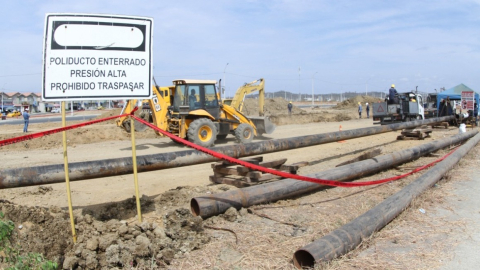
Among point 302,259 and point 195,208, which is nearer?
point 302,259

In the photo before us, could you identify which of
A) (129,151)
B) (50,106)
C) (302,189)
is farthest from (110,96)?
(50,106)

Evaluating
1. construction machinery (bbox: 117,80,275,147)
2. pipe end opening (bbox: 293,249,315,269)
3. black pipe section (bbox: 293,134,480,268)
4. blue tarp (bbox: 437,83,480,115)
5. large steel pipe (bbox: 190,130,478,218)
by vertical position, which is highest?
blue tarp (bbox: 437,83,480,115)

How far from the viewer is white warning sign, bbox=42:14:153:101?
14.1 feet

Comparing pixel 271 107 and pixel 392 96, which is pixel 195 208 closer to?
pixel 392 96

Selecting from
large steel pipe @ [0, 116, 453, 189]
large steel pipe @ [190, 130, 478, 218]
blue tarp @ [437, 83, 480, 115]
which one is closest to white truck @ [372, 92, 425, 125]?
blue tarp @ [437, 83, 480, 115]

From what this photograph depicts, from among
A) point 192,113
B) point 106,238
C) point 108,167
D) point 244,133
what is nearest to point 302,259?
point 106,238

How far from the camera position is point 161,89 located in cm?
1580

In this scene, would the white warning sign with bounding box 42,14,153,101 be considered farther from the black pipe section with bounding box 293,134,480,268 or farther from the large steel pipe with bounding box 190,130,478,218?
the black pipe section with bounding box 293,134,480,268

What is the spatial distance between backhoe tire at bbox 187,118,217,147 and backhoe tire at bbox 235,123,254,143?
118 cm

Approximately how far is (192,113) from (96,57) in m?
10.5

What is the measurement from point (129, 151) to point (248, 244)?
11305 mm

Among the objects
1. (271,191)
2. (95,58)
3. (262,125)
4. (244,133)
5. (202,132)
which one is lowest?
(271,191)

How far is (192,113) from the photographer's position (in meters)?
15.0

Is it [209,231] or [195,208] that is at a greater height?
[195,208]
